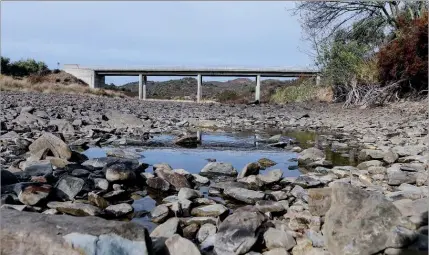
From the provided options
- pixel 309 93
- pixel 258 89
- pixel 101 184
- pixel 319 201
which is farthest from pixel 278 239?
pixel 258 89

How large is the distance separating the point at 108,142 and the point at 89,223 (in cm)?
541

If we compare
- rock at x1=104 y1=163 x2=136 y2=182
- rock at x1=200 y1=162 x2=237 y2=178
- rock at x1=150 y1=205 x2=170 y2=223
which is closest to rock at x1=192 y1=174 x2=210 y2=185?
rock at x1=200 y1=162 x2=237 y2=178

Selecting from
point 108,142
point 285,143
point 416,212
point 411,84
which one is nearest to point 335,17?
point 411,84

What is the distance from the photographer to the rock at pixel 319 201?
3.53 metres

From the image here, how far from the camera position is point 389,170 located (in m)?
5.20

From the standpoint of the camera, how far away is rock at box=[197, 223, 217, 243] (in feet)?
10.7

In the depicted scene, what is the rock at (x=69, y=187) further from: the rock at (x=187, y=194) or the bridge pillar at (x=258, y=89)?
the bridge pillar at (x=258, y=89)

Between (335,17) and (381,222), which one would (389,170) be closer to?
(381,222)

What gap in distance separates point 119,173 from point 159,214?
3.89 ft

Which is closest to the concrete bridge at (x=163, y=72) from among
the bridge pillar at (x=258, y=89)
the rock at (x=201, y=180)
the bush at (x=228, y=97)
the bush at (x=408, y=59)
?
the bridge pillar at (x=258, y=89)

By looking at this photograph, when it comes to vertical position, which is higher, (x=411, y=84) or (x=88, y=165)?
(x=411, y=84)

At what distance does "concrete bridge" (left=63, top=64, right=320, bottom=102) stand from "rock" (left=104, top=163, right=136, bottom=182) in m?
38.5

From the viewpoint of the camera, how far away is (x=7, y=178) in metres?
4.29

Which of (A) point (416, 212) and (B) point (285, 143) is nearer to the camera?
(A) point (416, 212)
